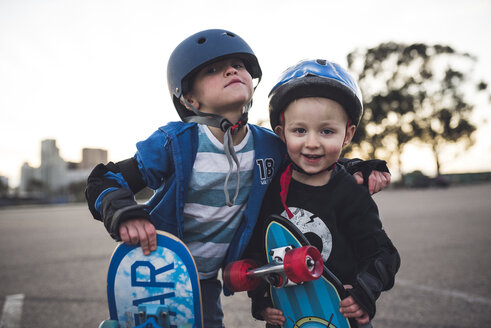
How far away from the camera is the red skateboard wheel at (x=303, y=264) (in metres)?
1.41

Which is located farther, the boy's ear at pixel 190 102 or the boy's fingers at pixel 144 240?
the boy's ear at pixel 190 102

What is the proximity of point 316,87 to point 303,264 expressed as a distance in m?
0.78

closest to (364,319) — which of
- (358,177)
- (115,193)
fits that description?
(358,177)

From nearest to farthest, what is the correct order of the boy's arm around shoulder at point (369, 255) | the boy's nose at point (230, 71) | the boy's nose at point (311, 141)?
the boy's arm around shoulder at point (369, 255) → the boy's nose at point (311, 141) → the boy's nose at point (230, 71)

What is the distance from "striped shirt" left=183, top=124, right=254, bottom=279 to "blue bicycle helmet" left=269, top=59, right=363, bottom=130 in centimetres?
33

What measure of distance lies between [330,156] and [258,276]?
2.04 ft

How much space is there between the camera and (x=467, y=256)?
202 inches

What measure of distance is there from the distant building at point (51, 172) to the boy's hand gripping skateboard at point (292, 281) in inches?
2952

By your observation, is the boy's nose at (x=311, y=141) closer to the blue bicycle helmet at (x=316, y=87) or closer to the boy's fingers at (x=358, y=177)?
the blue bicycle helmet at (x=316, y=87)

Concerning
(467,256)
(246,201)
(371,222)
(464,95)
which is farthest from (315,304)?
(464,95)

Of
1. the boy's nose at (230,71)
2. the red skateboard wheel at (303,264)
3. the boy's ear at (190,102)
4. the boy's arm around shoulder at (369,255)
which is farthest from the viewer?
the boy's ear at (190,102)

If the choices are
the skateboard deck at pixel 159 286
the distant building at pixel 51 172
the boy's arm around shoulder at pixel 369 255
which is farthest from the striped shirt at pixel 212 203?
the distant building at pixel 51 172

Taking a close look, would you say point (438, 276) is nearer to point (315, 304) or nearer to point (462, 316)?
point (462, 316)

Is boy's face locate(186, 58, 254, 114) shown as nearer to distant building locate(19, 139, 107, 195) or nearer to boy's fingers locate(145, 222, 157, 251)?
boy's fingers locate(145, 222, 157, 251)
